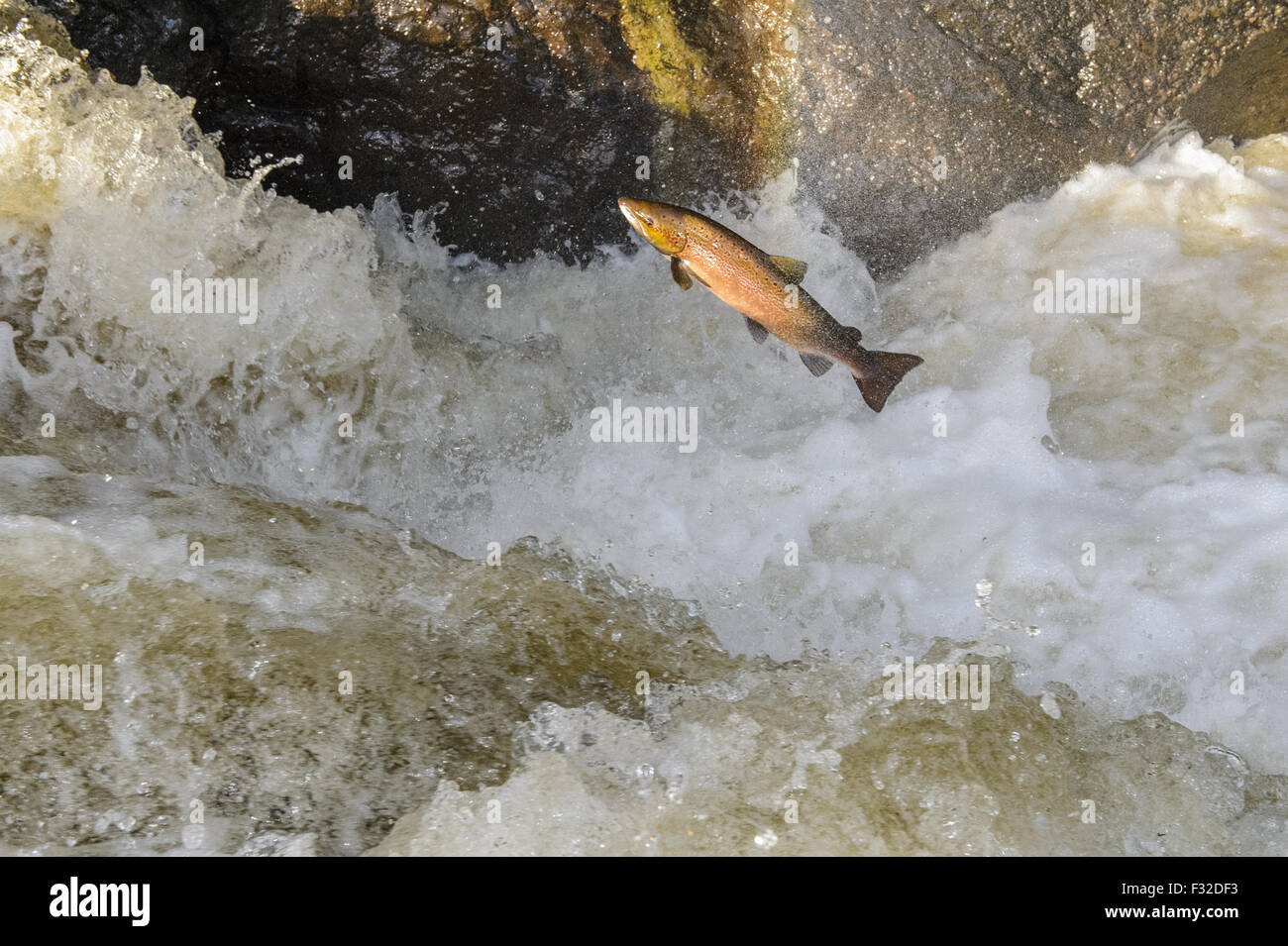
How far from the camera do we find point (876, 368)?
346 centimetres

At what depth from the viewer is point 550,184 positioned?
4.42 meters

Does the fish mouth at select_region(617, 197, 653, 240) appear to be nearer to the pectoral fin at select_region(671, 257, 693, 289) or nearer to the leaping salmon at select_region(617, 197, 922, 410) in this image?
the leaping salmon at select_region(617, 197, 922, 410)

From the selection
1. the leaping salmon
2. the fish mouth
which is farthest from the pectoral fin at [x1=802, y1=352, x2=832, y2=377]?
the fish mouth

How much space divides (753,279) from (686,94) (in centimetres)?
142

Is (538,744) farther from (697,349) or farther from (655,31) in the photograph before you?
(655,31)

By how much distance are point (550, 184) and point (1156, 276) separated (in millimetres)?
2480

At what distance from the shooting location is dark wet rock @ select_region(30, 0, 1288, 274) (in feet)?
13.6

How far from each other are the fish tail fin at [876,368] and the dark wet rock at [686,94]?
1.22 metres

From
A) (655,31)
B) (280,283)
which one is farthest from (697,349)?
(280,283)

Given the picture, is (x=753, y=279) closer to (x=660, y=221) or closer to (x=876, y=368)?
(x=660, y=221)

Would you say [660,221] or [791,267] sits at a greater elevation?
[660,221]

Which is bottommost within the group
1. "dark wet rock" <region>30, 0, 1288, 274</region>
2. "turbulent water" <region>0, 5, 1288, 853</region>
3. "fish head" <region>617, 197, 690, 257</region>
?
"turbulent water" <region>0, 5, 1288, 853</region>

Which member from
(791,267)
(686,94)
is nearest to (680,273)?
(791,267)

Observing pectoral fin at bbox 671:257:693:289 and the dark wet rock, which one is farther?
A: the dark wet rock
